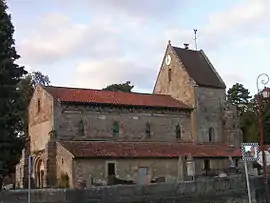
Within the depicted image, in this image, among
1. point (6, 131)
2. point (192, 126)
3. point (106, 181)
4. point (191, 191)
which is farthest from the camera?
point (192, 126)

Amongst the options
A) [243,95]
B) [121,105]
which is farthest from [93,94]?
[243,95]

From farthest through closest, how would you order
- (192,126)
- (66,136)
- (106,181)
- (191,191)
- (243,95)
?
(243,95) → (192,126) → (66,136) → (106,181) → (191,191)

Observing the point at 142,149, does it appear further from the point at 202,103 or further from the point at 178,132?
the point at 202,103

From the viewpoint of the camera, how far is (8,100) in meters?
32.4

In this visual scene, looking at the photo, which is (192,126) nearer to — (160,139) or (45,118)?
(160,139)

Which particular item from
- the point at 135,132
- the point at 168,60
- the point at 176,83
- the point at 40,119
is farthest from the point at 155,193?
the point at 168,60

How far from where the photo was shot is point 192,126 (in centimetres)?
5288

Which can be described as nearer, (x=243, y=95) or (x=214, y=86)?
(x=214, y=86)

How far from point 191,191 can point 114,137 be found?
1480cm

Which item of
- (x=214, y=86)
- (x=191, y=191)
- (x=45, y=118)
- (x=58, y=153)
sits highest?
(x=214, y=86)

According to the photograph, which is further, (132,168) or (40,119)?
(40,119)

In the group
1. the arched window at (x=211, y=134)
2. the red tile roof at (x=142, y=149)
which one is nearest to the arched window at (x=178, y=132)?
the red tile roof at (x=142, y=149)

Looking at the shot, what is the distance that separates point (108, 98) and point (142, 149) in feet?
21.4

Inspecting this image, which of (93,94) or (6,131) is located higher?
(93,94)
